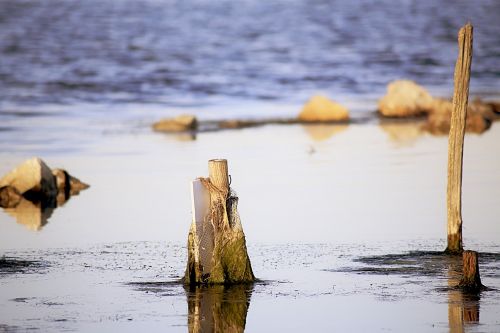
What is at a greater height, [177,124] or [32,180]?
[177,124]

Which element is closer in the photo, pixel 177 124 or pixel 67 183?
pixel 67 183

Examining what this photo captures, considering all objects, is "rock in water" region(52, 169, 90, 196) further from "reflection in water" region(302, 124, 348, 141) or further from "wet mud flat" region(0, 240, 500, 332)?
"reflection in water" region(302, 124, 348, 141)

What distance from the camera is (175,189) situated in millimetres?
24000

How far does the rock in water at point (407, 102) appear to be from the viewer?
37.1 metres

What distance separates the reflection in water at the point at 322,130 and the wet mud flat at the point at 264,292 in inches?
558

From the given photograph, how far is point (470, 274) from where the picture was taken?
48.5 feet

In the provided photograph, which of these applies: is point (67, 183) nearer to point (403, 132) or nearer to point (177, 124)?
point (177, 124)

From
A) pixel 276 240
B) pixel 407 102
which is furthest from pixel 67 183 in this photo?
pixel 407 102

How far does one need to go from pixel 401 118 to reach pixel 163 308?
2330cm

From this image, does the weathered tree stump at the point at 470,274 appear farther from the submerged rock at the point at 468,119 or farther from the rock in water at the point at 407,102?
the rock in water at the point at 407,102

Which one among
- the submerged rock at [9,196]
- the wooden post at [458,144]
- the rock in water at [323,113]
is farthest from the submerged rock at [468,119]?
the wooden post at [458,144]

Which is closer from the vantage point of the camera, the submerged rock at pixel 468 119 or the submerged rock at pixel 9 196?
the submerged rock at pixel 9 196

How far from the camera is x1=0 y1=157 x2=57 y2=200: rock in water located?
2338 centimetres

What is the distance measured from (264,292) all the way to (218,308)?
1055 millimetres
